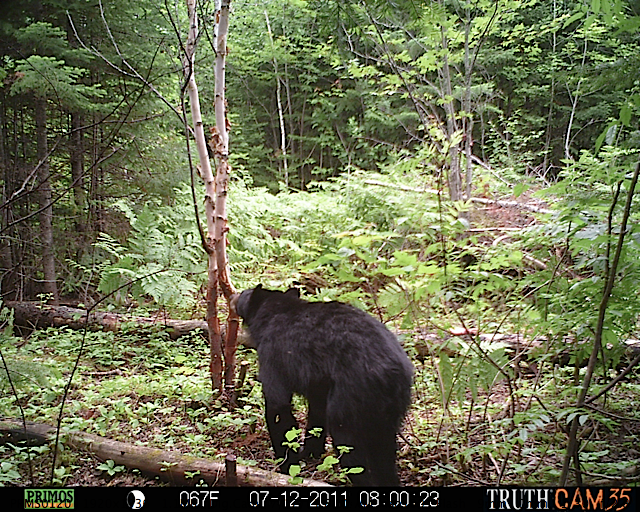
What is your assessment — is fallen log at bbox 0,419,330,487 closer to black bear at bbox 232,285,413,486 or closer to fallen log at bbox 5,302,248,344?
black bear at bbox 232,285,413,486

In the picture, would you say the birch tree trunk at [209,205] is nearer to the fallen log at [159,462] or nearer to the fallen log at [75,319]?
the fallen log at [159,462]

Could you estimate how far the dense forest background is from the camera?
1.81m

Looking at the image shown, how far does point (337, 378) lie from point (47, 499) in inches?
44.5

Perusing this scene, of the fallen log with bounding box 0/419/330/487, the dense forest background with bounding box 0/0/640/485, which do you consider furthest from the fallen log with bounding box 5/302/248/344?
the fallen log with bounding box 0/419/330/487

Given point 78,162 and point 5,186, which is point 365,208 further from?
point 5,186

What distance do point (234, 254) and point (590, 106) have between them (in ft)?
10.6

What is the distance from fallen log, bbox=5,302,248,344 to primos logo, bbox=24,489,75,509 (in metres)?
1.79

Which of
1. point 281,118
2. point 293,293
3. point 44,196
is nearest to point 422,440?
Result: point 293,293

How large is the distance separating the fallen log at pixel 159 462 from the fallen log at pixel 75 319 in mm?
1332

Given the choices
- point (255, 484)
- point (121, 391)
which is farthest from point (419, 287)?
point (121, 391)

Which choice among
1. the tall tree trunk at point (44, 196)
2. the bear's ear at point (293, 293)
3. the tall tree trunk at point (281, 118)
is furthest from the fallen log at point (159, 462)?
the tall tree trunk at point (281, 118)

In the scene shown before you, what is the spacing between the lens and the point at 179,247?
3.10 metres

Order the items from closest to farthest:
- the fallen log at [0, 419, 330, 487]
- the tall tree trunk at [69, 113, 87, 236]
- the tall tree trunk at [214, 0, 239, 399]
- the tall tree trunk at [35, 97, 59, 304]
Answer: the fallen log at [0, 419, 330, 487], the tall tree trunk at [214, 0, 239, 399], the tall tree trunk at [69, 113, 87, 236], the tall tree trunk at [35, 97, 59, 304]

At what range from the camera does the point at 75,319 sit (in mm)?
3701
